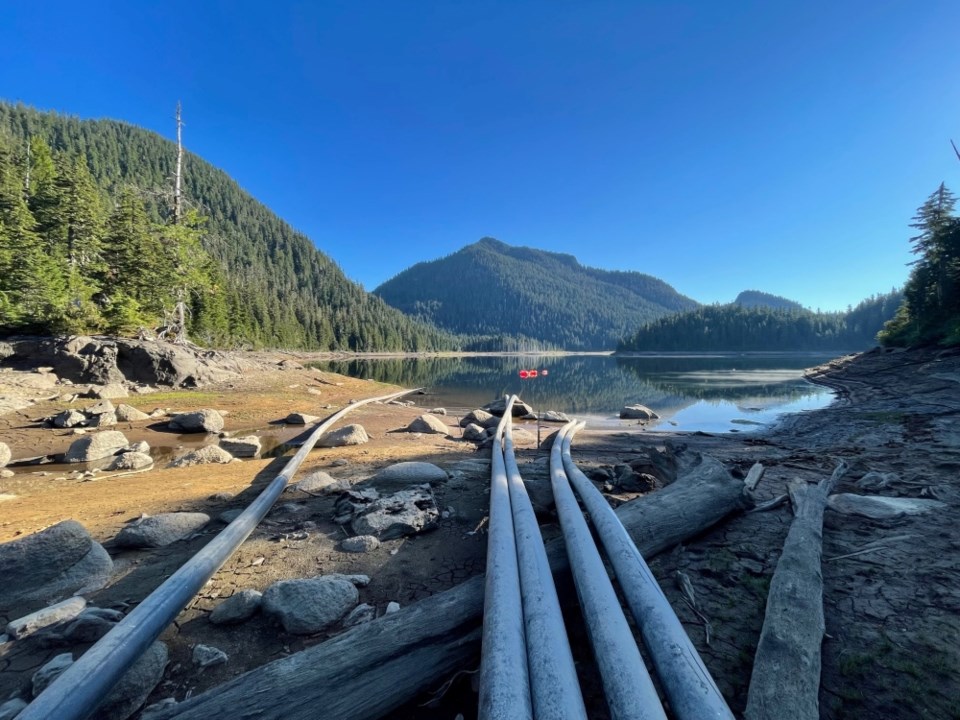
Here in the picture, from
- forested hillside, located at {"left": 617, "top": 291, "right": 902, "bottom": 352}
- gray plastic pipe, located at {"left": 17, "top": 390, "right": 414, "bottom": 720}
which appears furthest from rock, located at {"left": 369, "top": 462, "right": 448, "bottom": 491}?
forested hillside, located at {"left": 617, "top": 291, "right": 902, "bottom": 352}

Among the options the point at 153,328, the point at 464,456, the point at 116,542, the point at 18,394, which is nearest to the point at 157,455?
the point at 116,542

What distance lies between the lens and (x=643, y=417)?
20.7 meters

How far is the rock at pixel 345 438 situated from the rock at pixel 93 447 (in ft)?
14.9

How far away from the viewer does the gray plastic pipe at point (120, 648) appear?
182 centimetres

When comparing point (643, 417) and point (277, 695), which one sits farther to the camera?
point (643, 417)

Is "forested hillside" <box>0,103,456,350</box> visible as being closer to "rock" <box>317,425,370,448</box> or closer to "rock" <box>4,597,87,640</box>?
"rock" <box>317,425,370,448</box>

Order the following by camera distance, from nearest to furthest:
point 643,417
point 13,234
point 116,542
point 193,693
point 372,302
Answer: point 193,693
point 116,542
point 643,417
point 13,234
point 372,302

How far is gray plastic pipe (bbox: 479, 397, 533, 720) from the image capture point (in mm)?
1706

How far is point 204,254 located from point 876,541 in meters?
37.3

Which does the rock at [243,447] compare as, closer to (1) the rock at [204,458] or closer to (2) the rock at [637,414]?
(1) the rock at [204,458]

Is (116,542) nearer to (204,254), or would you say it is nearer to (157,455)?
(157,455)

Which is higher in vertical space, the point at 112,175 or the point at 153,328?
the point at 112,175

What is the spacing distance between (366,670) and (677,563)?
280cm

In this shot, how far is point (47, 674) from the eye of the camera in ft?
7.68
